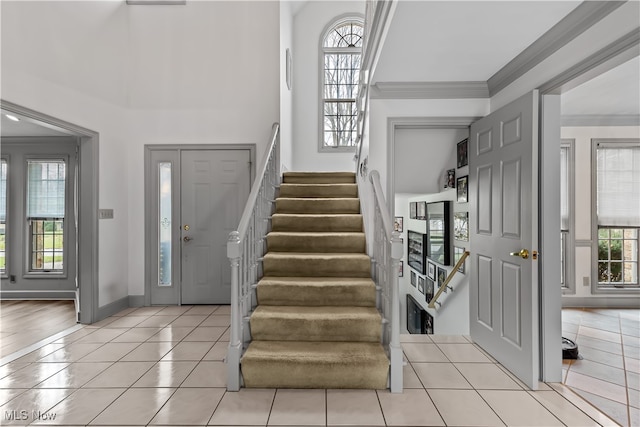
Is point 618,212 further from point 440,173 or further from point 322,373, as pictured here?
point 322,373

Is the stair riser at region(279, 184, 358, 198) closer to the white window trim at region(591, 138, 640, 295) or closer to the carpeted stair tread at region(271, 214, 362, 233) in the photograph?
the carpeted stair tread at region(271, 214, 362, 233)

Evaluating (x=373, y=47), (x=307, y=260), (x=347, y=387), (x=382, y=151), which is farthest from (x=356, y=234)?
(x=373, y=47)

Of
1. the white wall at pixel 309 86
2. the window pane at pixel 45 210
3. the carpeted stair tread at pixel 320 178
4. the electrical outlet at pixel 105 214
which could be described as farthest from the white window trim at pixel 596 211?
the window pane at pixel 45 210

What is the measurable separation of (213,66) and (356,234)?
295cm

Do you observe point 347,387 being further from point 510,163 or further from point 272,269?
point 510,163

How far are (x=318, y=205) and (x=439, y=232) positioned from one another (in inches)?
69.3

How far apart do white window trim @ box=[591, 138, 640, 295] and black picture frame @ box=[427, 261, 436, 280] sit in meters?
2.16

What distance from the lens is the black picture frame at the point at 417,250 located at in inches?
206

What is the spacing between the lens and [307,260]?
314 cm

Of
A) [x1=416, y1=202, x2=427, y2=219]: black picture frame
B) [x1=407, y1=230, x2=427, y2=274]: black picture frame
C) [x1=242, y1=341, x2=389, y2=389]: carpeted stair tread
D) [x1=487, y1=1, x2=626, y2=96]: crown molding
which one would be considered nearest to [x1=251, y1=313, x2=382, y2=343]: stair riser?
[x1=242, y1=341, x2=389, y2=389]: carpeted stair tread

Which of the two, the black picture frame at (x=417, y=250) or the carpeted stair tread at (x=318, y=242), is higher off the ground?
the carpeted stair tread at (x=318, y=242)

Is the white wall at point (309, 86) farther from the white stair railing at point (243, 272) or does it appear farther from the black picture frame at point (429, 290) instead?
the white stair railing at point (243, 272)

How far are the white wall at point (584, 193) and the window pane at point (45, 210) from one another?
7.34m

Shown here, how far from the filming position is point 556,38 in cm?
231
